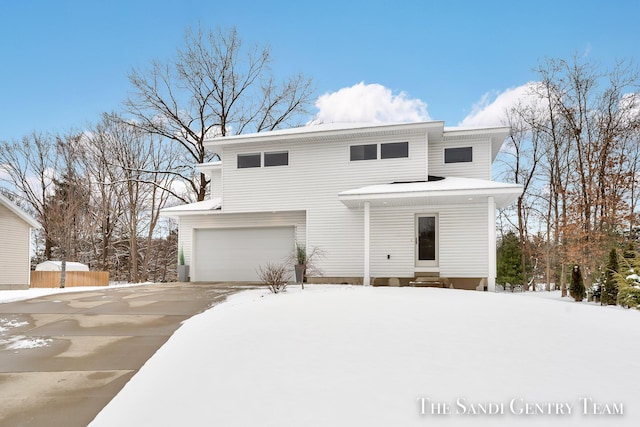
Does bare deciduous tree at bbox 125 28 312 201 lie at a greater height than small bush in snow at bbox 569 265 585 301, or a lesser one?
greater

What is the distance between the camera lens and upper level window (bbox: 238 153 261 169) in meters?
15.1

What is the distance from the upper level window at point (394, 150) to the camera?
44.7 feet

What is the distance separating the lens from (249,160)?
15.2m

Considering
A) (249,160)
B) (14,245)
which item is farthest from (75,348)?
(14,245)

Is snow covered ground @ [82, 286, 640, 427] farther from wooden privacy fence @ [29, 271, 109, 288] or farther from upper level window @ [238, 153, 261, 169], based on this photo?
wooden privacy fence @ [29, 271, 109, 288]

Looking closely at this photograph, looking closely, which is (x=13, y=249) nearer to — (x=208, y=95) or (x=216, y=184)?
(x=216, y=184)

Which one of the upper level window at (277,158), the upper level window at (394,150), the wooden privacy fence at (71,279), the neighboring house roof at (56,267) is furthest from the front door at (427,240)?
the neighboring house roof at (56,267)

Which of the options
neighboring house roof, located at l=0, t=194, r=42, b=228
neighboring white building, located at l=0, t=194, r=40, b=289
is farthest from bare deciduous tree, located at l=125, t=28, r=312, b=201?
neighboring white building, located at l=0, t=194, r=40, b=289

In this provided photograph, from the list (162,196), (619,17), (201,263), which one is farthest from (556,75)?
(162,196)

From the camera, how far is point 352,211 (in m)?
13.9

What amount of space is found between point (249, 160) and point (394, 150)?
18.1ft

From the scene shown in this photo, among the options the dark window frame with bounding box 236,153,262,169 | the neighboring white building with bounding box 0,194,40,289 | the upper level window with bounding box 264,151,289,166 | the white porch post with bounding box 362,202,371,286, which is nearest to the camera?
the white porch post with bounding box 362,202,371,286

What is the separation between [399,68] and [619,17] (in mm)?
8941

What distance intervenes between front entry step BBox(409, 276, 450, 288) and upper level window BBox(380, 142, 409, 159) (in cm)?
425
